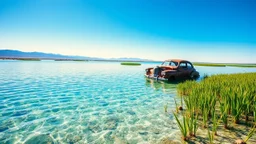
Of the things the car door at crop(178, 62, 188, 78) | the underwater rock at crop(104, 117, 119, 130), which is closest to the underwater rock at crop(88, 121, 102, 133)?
the underwater rock at crop(104, 117, 119, 130)

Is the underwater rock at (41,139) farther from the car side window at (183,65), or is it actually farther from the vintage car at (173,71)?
the car side window at (183,65)

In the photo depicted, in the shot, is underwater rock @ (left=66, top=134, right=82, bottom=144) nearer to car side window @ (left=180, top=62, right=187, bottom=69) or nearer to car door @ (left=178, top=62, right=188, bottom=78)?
car door @ (left=178, top=62, right=188, bottom=78)

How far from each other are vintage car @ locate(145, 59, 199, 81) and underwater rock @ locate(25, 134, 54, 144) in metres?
11.9

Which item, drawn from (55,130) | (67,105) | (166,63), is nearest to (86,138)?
(55,130)

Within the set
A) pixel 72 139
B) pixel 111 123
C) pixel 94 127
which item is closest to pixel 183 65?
pixel 111 123

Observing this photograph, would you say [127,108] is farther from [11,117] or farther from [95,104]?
[11,117]

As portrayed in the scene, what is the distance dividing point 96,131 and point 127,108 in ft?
8.32

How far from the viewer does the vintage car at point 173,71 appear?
14.8 meters

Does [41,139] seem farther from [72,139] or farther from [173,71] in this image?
[173,71]

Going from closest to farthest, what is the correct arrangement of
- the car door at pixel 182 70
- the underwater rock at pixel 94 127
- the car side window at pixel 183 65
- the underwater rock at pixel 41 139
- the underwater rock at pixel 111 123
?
the underwater rock at pixel 41 139
the underwater rock at pixel 94 127
the underwater rock at pixel 111 123
the car door at pixel 182 70
the car side window at pixel 183 65

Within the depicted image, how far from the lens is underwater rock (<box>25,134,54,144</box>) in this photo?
3.94 meters

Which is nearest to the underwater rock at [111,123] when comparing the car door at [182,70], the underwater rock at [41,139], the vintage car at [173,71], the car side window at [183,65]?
the underwater rock at [41,139]

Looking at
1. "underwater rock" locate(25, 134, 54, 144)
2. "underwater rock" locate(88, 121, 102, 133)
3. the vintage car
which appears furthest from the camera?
the vintage car

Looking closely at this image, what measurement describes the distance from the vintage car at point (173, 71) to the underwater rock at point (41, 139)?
1189cm
